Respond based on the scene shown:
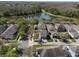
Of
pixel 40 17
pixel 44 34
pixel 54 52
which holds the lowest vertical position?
pixel 54 52

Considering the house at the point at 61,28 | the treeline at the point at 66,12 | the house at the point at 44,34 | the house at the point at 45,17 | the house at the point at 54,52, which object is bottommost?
the house at the point at 54,52

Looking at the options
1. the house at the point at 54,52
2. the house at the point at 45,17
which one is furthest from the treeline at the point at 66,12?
the house at the point at 54,52

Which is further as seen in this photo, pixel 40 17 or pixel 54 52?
pixel 40 17

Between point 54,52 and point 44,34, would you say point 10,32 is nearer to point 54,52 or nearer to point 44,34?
point 44,34

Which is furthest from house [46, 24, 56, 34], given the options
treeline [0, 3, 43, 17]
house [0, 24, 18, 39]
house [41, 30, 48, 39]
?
house [0, 24, 18, 39]

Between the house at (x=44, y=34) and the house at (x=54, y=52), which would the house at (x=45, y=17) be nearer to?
the house at (x=44, y=34)

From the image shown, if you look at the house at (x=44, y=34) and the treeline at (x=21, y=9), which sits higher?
the treeline at (x=21, y=9)

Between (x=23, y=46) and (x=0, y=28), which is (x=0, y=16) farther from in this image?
(x=23, y=46)

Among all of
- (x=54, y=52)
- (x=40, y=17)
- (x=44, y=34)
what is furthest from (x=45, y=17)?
(x=54, y=52)

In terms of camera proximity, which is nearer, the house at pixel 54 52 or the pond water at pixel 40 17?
the house at pixel 54 52

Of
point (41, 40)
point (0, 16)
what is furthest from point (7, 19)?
point (41, 40)

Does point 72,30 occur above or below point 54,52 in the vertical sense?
above
